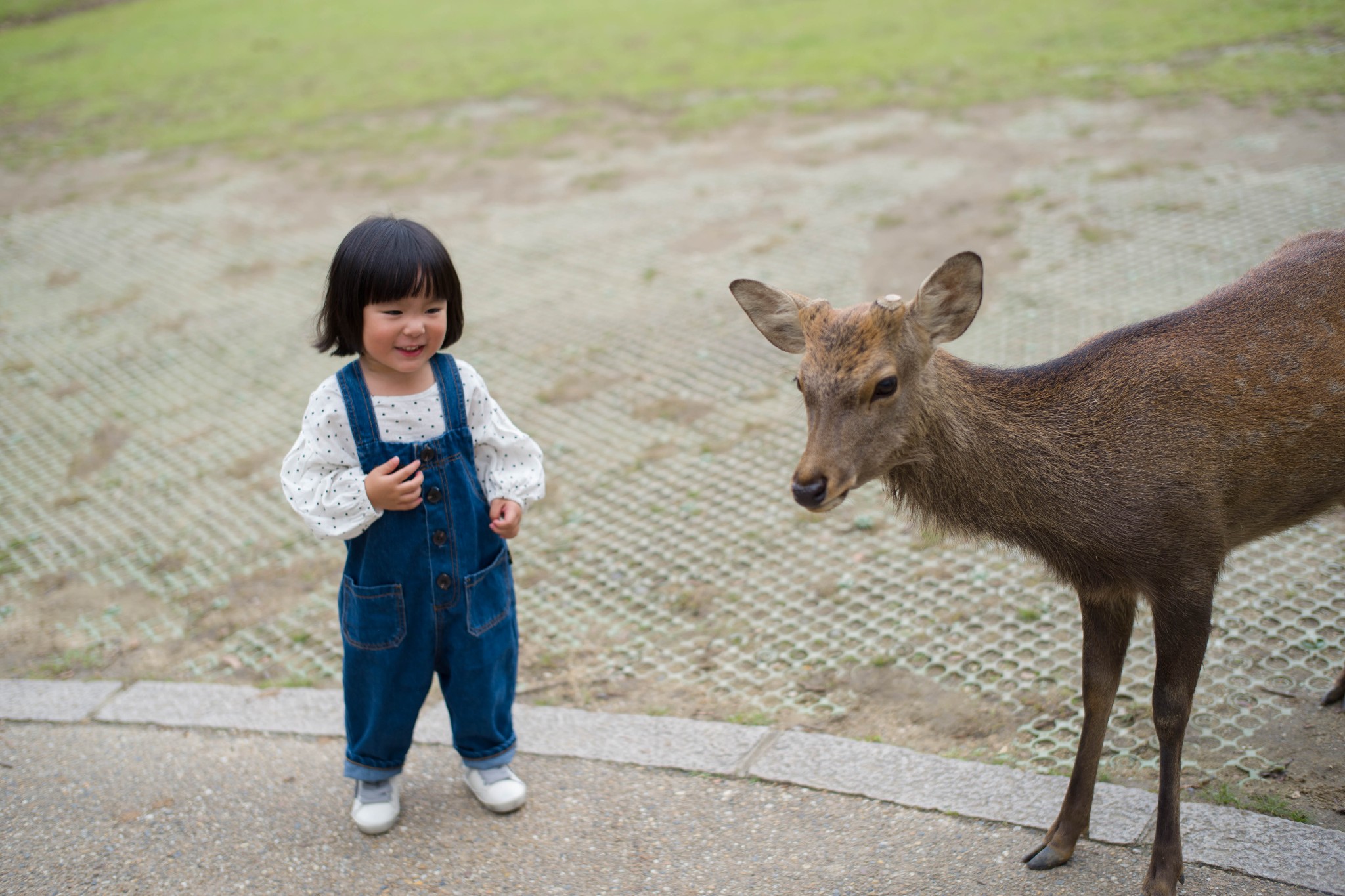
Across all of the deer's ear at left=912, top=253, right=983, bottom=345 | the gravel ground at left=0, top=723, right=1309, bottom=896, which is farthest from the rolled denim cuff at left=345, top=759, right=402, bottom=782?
the deer's ear at left=912, top=253, right=983, bottom=345

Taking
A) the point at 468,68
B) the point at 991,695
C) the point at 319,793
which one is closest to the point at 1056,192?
the point at 991,695

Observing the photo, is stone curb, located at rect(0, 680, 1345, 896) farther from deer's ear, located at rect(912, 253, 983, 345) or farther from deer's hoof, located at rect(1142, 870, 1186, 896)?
deer's ear, located at rect(912, 253, 983, 345)

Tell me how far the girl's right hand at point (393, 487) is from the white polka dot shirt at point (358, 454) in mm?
37

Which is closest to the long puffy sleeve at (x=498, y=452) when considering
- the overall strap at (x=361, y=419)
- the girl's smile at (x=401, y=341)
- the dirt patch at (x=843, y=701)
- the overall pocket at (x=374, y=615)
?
the girl's smile at (x=401, y=341)

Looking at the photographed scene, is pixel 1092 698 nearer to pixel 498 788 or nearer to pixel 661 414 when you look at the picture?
pixel 498 788

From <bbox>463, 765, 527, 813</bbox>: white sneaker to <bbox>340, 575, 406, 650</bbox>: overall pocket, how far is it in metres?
0.59

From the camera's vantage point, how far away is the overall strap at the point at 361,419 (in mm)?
3010

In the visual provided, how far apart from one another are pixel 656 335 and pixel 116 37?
1677 centimetres

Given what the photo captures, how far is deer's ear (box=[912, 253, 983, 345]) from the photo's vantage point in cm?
280

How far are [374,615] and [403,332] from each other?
0.79 meters

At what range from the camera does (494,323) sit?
24.5ft

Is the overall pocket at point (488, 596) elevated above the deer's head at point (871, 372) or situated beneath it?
situated beneath

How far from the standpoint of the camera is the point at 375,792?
337cm

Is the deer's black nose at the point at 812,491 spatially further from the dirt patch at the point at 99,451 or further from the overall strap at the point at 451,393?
the dirt patch at the point at 99,451
